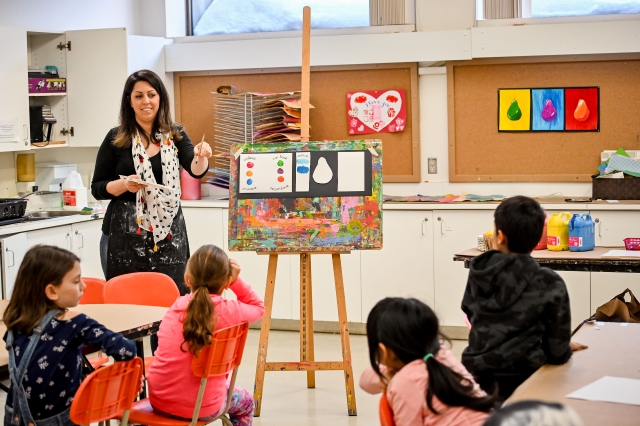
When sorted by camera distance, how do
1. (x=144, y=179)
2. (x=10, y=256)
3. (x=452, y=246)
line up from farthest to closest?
1. (x=452, y=246)
2. (x=10, y=256)
3. (x=144, y=179)

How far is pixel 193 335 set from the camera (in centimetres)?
301

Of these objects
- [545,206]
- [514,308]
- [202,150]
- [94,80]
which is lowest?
[514,308]

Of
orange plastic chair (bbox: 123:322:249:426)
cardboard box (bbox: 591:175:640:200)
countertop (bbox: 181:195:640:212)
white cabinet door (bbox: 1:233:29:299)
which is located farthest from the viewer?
cardboard box (bbox: 591:175:640:200)

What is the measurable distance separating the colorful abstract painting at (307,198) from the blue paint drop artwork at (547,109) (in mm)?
1920

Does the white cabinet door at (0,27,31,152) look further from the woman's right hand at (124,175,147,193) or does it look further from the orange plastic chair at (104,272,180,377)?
the orange plastic chair at (104,272,180,377)

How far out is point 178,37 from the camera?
21.6 feet

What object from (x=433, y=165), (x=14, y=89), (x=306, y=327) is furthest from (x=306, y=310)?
(x=14, y=89)

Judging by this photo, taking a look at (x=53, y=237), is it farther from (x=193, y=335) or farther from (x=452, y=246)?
(x=193, y=335)

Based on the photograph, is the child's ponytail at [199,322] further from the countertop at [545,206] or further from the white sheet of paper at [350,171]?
the countertop at [545,206]

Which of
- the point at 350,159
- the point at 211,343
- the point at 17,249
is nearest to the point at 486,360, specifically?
the point at 211,343

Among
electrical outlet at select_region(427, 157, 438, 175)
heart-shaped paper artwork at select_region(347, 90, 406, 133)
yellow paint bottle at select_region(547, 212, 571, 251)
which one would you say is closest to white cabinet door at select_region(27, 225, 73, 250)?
heart-shaped paper artwork at select_region(347, 90, 406, 133)

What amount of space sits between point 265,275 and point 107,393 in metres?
3.45

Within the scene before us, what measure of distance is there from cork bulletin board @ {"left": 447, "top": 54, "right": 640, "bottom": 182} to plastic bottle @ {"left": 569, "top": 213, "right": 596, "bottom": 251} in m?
1.62

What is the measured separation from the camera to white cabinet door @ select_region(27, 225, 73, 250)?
206 inches
